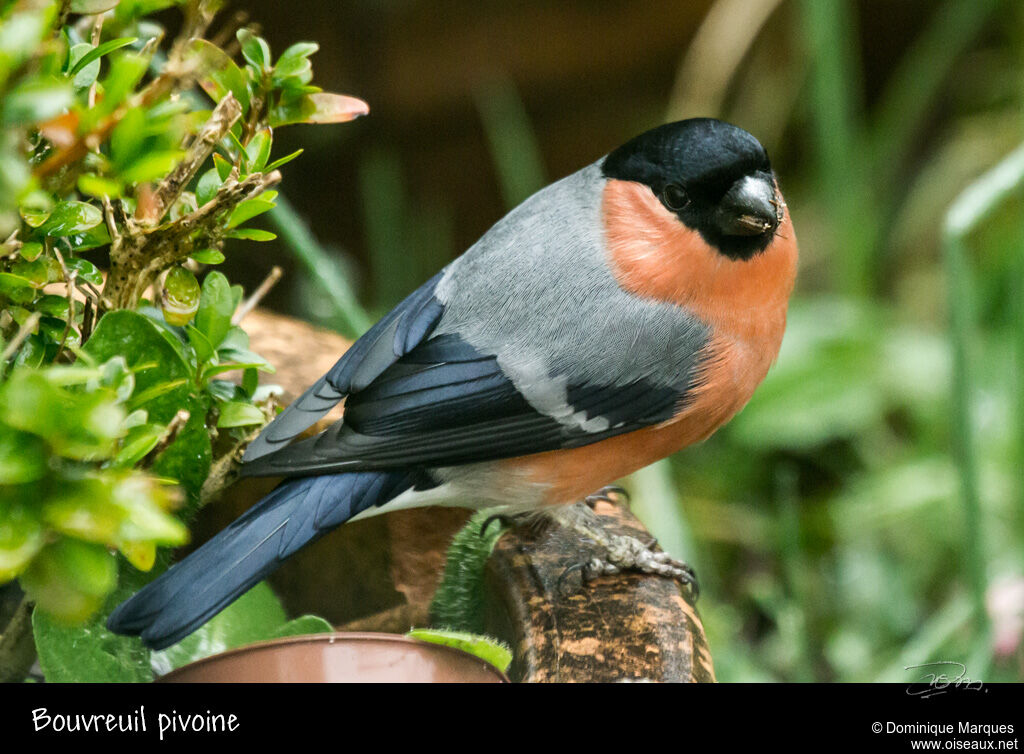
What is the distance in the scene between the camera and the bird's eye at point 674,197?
4.80ft

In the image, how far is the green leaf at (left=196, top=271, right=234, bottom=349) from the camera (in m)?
1.13

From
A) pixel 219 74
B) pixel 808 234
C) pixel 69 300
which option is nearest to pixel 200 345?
pixel 69 300

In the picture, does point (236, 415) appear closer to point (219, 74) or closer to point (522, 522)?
point (219, 74)

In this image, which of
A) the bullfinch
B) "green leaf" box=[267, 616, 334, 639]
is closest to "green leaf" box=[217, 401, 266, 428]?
the bullfinch

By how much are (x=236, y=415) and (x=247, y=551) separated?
15 centimetres

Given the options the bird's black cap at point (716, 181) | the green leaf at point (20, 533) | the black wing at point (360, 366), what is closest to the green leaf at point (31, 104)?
the green leaf at point (20, 533)

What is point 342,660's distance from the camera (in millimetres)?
1073

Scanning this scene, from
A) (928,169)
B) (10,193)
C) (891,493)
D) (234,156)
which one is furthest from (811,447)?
(10,193)

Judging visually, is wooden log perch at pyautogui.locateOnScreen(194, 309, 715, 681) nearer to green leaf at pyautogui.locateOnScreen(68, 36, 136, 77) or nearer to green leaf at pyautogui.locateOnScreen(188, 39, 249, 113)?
green leaf at pyautogui.locateOnScreen(188, 39, 249, 113)

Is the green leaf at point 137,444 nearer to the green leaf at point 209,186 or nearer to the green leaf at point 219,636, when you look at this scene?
the green leaf at point 209,186

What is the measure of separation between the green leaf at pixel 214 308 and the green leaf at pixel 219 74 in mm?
177

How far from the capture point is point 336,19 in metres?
3.26
